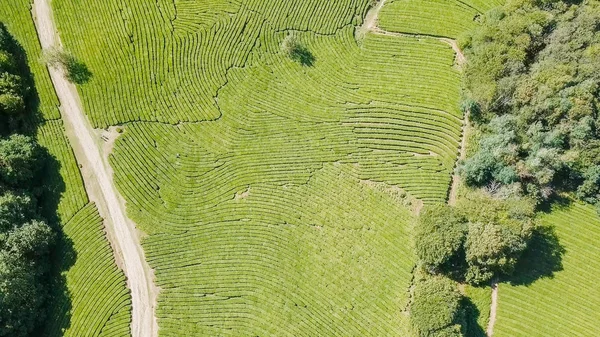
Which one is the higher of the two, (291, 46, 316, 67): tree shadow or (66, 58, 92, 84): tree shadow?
(291, 46, 316, 67): tree shadow

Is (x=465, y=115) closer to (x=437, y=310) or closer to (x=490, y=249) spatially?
(x=490, y=249)

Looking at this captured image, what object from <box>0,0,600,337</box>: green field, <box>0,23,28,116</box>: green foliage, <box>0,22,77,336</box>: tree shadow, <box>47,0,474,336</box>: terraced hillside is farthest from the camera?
<box>0,23,28,116</box>: green foliage

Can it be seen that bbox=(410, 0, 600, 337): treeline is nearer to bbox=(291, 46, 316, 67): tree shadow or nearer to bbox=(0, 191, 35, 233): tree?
bbox=(291, 46, 316, 67): tree shadow

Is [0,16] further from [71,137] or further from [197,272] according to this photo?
[197,272]

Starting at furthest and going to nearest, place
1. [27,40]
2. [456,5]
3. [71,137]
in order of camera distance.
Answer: [456,5] < [27,40] < [71,137]

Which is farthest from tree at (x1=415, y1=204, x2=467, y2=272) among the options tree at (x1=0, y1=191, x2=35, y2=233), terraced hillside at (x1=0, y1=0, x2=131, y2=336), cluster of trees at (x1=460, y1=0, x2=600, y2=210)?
tree at (x1=0, y1=191, x2=35, y2=233)

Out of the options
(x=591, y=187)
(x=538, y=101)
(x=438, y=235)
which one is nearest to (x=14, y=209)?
(x=438, y=235)

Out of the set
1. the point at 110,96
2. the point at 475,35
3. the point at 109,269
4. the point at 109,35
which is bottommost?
the point at 109,269

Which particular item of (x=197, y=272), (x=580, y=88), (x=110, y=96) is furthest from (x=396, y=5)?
(x=197, y=272)
